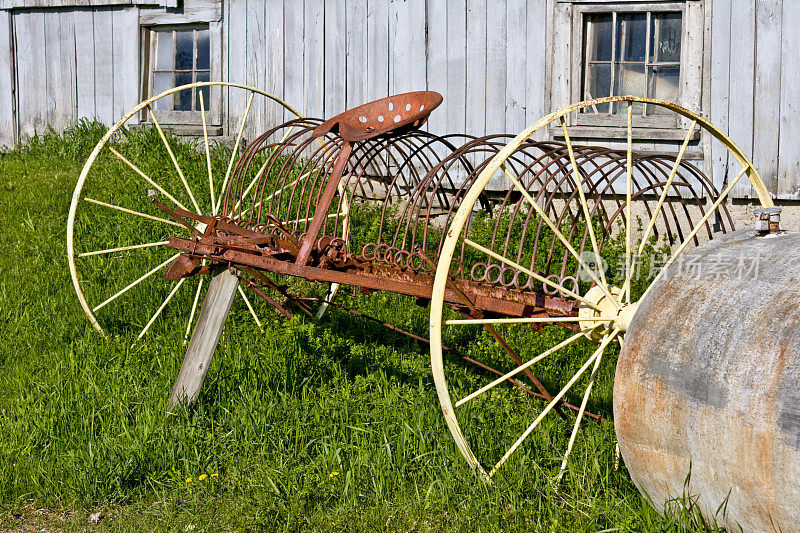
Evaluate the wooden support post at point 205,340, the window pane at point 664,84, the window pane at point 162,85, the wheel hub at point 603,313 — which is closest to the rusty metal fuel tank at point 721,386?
the wheel hub at point 603,313

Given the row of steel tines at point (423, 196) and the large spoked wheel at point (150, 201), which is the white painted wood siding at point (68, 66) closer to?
the large spoked wheel at point (150, 201)

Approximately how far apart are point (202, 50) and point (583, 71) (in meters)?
3.96

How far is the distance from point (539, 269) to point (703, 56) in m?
2.27

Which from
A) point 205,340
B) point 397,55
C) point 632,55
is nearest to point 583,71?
point 632,55

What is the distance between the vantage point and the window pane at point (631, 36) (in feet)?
21.9

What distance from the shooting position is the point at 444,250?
9.26ft

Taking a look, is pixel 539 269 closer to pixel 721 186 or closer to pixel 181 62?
pixel 721 186

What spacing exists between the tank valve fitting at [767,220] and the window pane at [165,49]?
6.99 m

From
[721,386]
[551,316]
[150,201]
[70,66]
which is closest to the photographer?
[721,386]

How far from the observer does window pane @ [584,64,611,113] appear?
6.79 m

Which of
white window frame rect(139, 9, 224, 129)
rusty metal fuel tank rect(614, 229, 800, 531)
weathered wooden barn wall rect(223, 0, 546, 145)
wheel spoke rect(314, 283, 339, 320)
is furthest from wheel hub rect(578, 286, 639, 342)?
white window frame rect(139, 9, 224, 129)

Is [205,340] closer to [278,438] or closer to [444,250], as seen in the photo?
[278,438]

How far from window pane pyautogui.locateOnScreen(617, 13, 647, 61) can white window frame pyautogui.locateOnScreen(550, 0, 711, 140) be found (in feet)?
0.37

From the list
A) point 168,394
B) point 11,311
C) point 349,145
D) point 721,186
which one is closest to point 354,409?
point 168,394
